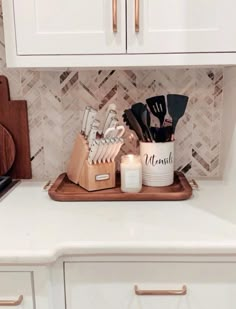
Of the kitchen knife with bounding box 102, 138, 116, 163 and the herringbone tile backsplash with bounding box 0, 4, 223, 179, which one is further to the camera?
the herringbone tile backsplash with bounding box 0, 4, 223, 179

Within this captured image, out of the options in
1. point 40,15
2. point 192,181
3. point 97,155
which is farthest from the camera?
point 192,181

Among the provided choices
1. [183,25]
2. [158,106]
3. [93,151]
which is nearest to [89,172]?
[93,151]

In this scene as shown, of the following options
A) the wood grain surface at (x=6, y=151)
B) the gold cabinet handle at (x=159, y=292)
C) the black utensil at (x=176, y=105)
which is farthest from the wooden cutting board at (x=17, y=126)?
the gold cabinet handle at (x=159, y=292)

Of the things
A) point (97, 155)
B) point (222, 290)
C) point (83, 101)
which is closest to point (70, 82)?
point (83, 101)

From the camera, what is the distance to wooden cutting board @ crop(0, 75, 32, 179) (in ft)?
5.11

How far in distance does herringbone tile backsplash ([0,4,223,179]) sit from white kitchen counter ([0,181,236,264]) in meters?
0.24

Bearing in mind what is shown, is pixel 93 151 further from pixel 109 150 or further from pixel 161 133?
pixel 161 133

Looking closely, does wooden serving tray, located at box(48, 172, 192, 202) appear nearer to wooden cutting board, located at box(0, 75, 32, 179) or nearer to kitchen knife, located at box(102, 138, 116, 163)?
kitchen knife, located at box(102, 138, 116, 163)

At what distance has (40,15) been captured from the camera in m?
1.19

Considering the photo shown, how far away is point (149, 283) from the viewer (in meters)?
1.03

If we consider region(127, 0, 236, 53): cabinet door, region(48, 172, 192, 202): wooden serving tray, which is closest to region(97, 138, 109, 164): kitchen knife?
region(48, 172, 192, 202): wooden serving tray

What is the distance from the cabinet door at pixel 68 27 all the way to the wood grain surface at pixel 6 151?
462 mm

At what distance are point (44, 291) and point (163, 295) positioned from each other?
312 millimetres

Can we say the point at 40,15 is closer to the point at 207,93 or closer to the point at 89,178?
the point at 89,178
